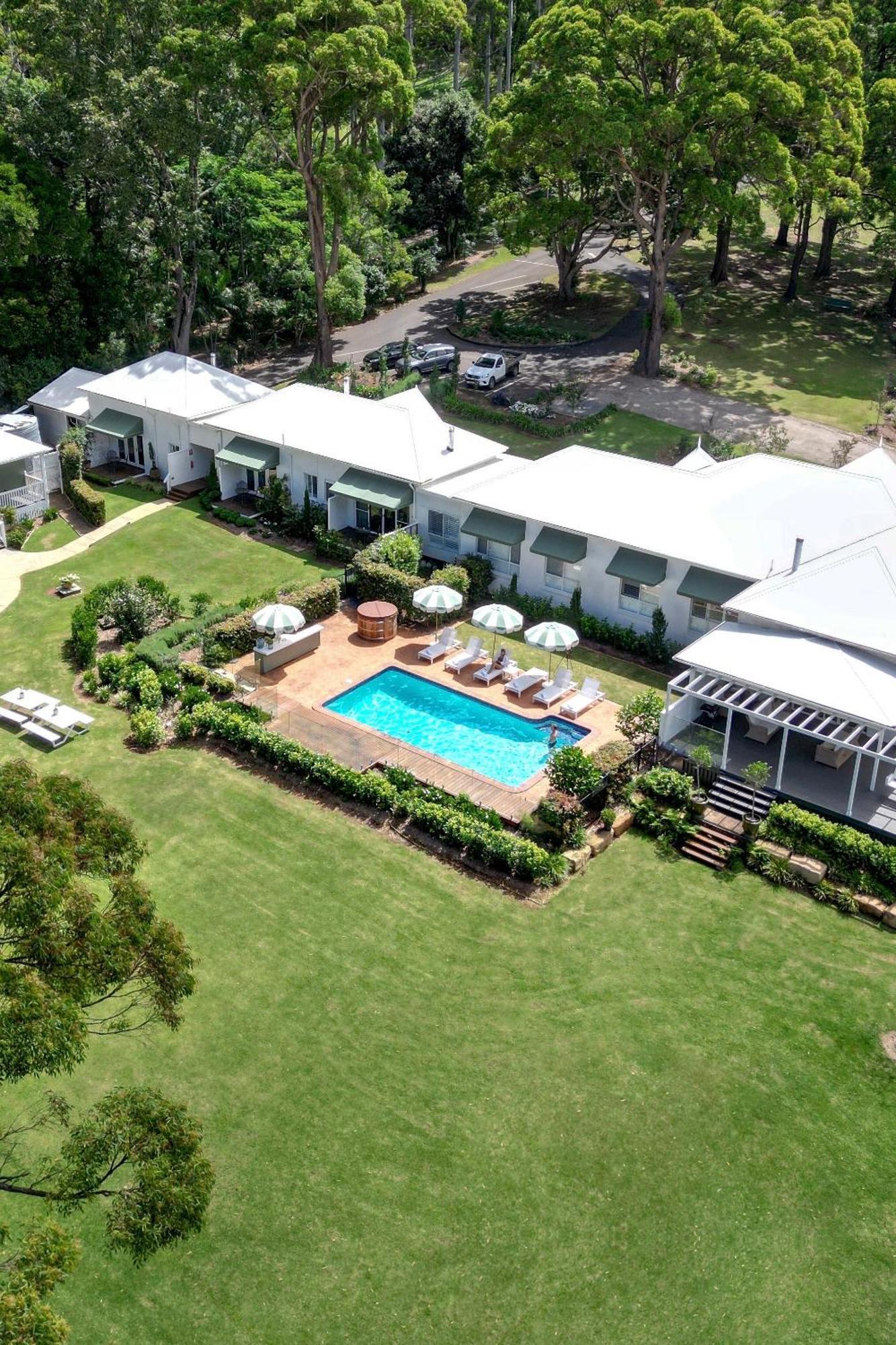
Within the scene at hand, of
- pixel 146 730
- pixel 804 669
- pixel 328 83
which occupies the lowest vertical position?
pixel 146 730

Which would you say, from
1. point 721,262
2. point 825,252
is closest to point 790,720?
point 721,262

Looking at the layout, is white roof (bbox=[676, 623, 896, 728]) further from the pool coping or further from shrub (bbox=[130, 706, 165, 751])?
shrub (bbox=[130, 706, 165, 751])

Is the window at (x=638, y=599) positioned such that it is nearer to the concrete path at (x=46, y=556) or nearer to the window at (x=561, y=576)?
the window at (x=561, y=576)

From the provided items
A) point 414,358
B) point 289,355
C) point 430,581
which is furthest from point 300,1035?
point 289,355

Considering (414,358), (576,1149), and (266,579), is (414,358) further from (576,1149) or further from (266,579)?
(576,1149)

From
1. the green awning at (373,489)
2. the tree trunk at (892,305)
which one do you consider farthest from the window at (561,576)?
the tree trunk at (892,305)

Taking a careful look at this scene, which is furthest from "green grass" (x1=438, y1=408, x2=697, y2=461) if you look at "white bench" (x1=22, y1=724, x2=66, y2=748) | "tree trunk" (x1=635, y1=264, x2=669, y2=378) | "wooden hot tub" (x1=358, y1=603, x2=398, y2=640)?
"white bench" (x1=22, y1=724, x2=66, y2=748)

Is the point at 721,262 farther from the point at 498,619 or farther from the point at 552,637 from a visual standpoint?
the point at 552,637
